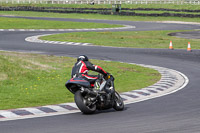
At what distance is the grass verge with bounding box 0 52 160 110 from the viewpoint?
50.0ft

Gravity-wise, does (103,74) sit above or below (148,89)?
above

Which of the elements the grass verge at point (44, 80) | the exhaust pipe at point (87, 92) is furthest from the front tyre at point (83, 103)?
the grass verge at point (44, 80)

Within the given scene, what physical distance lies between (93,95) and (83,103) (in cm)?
45

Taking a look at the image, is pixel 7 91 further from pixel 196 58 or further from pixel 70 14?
pixel 70 14

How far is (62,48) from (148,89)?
17857mm

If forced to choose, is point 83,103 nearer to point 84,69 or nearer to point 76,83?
point 76,83

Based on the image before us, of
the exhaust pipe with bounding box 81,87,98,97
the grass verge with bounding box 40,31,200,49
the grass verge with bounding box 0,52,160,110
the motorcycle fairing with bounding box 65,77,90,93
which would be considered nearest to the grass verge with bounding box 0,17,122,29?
the grass verge with bounding box 40,31,200,49

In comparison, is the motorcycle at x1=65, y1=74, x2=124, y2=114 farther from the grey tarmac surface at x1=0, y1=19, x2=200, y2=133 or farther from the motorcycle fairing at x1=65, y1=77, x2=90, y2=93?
the grey tarmac surface at x1=0, y1=19, x2=200, y2=133

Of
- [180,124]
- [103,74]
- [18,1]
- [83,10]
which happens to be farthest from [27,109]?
[18,1]

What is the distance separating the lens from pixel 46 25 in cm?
6044

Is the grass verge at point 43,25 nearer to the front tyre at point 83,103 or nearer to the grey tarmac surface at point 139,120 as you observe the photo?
the grey tarmac surface at point 139,120

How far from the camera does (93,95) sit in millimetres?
12828

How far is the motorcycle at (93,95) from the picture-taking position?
1255cm

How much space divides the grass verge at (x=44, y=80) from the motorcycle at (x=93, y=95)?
2174 mm
